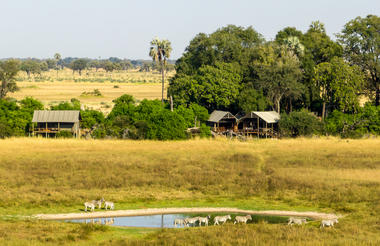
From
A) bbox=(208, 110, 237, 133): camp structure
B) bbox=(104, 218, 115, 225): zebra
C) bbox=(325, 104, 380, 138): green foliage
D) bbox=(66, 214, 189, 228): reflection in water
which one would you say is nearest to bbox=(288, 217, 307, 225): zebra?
bbox=(66, 214, 189, 228): reflection in water

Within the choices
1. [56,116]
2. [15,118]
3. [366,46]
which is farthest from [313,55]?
[15,118]

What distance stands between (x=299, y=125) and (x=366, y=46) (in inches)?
722

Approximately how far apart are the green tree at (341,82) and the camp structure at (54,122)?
34.3 meters

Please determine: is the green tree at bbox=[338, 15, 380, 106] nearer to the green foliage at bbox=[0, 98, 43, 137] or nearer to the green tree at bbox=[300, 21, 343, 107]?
the green tree at bbox=[300, 21, 343, 107]

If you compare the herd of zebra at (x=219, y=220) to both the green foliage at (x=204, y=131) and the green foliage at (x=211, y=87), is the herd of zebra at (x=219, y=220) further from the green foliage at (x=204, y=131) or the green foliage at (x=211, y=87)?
the green foliage at (x=211, y=87)

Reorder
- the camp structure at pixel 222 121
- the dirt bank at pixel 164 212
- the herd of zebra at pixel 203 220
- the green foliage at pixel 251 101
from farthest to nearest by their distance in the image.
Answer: the green foliage at pixel 251 101, the camp structure at pixel 222 121, the dirt bank at pixel 164 212, the herd of zebra at pixel 203 220

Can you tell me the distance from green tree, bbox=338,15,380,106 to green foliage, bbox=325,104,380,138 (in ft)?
25.5

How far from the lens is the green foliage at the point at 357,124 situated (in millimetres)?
68625

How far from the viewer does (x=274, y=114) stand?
71.9m

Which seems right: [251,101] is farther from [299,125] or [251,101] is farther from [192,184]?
[192,184]

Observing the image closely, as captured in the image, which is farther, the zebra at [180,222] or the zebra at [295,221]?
the zebra at [180,222]

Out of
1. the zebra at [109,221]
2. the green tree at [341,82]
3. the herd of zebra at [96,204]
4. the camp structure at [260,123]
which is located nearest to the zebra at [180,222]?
the zebra at [109,221]

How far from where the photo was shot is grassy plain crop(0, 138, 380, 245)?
28.1 metres

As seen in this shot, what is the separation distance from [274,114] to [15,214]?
45.6 meters
